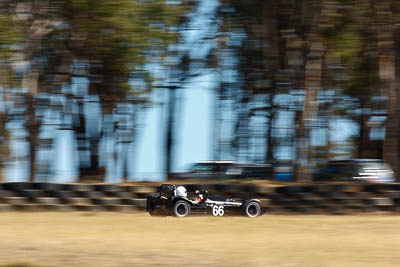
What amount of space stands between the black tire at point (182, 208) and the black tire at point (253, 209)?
3.75 feet

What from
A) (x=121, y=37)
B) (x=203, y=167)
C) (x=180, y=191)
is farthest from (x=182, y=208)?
(x=203, y=167)

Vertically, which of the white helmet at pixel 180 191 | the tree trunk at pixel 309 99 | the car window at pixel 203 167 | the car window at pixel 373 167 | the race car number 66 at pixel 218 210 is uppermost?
the tree trunk at pixel 309 99

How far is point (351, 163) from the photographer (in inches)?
682

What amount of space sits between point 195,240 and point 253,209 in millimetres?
4155

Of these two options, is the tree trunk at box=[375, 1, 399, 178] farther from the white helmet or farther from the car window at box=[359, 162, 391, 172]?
the white helmet

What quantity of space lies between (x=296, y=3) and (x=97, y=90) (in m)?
6.03

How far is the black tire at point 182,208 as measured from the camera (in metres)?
12.9

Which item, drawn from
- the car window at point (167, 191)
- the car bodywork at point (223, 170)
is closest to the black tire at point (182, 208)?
the car window at point (167, 191)

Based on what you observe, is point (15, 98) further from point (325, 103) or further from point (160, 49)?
point (325, 103)

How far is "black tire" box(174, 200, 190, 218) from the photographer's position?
12.9 meters

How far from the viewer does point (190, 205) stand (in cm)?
1299

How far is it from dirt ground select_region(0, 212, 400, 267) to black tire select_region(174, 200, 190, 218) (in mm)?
467

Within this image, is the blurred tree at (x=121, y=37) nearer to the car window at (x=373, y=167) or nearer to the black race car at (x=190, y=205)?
the black race car at (x=190, y=205)

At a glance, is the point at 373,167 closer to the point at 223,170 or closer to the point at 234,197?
the point at 234,197
